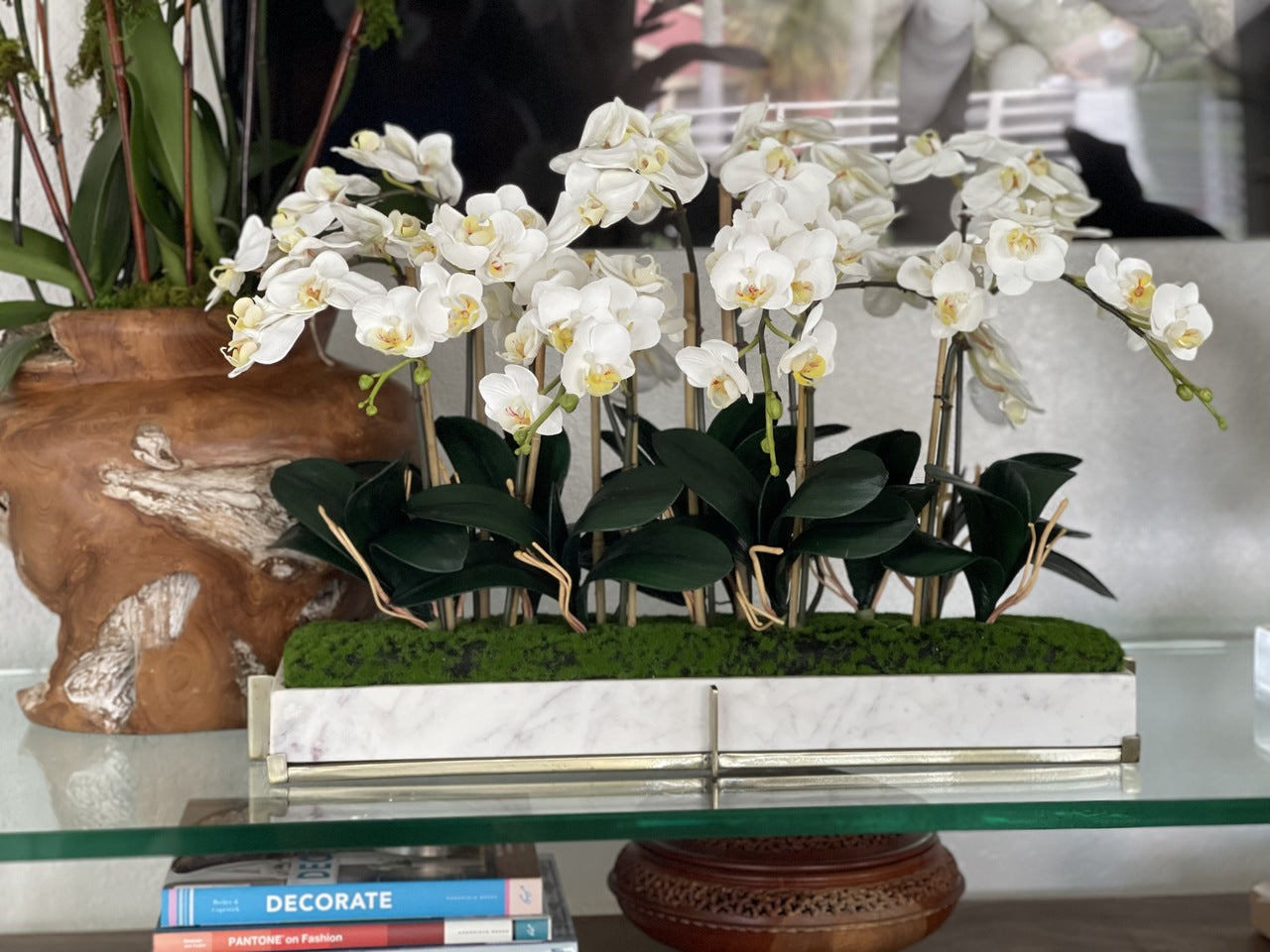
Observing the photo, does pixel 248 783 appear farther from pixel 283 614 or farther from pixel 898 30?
pixel 898 30

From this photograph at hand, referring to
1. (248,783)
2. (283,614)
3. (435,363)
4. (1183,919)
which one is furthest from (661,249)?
(1183,919)

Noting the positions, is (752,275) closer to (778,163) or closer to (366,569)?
(778,163)

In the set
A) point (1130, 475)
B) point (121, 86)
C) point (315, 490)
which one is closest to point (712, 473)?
point (315, 490)

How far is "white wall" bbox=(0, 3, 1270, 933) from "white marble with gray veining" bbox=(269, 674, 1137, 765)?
45cm

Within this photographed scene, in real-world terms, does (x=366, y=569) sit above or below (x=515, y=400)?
below

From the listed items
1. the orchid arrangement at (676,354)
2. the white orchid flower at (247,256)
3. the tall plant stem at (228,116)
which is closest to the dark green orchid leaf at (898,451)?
the orchid arrangement at (676,354)

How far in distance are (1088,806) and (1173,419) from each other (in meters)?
0.63

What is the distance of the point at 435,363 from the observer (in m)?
1.26

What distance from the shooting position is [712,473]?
0.89 m

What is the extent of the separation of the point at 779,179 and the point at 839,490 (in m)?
0.20

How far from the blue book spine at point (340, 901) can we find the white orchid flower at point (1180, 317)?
1.77 ft

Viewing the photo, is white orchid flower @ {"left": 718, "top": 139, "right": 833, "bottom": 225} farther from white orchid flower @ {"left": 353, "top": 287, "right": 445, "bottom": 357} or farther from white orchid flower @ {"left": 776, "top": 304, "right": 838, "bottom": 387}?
white orchid flower @ {"left": 353, "top": 287, "right": 445, "bottom": 357}

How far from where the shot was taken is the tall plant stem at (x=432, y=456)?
0.93m

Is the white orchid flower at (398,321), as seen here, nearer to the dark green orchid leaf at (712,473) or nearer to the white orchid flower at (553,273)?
the white orchid flower at (553,273)
